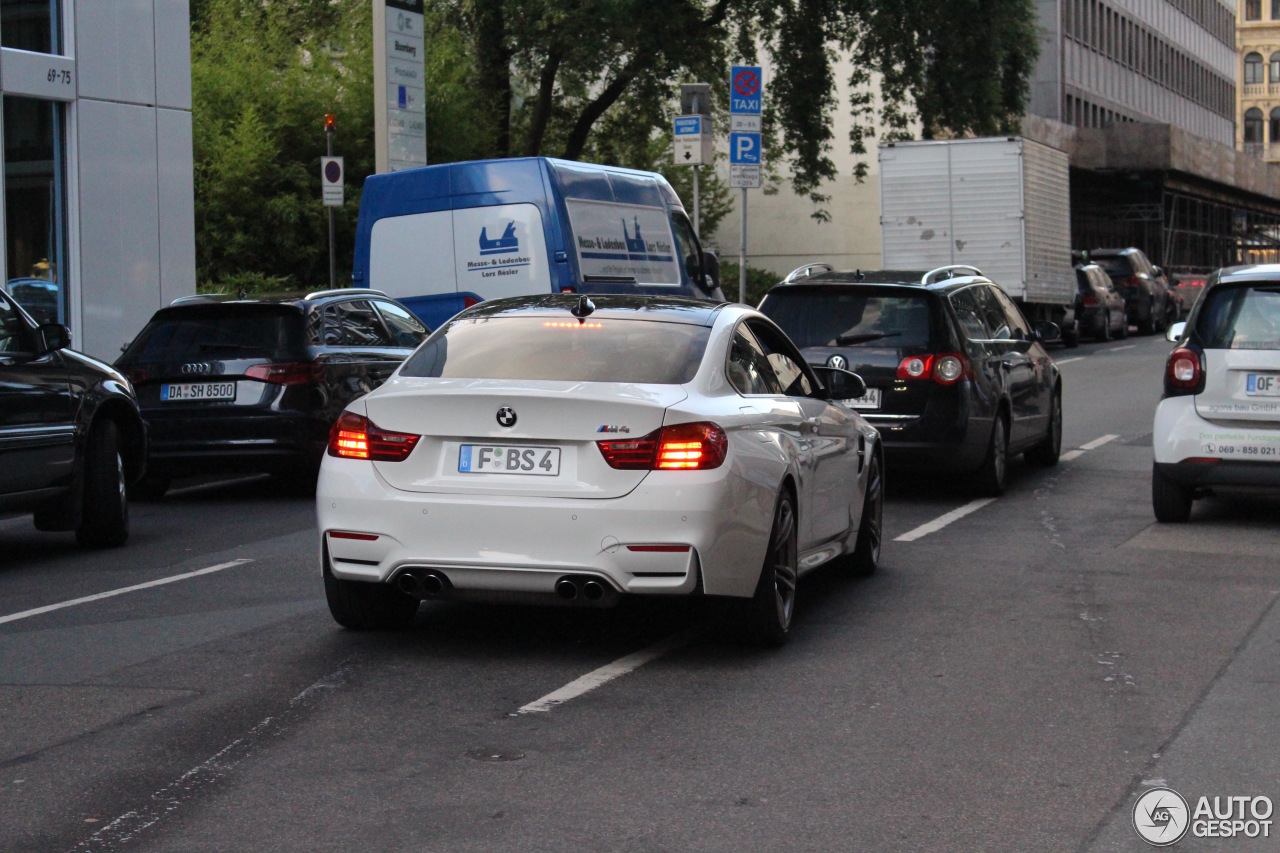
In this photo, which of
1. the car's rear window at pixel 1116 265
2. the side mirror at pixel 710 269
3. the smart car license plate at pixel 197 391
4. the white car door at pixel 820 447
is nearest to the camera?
the white car door at pixel 820 447

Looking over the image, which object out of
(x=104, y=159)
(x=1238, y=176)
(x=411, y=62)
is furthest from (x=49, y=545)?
(x=1238, y=176)

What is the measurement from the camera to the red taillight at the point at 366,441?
23.6 feet

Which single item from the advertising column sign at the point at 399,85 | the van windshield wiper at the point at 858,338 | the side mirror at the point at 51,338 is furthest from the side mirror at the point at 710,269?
the side mirror at the point at 51,338

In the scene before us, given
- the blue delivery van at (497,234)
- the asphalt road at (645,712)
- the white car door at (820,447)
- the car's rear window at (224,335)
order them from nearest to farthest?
the asphalt road at (645,712) < the white car door at (820,447) < the car's rear window at (224,335) < the blue delivery van at (497,234)

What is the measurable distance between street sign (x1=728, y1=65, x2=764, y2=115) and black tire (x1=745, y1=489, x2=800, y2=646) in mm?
15131

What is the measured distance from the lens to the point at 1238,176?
230ft

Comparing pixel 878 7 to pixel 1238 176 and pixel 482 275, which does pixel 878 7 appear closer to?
pixel 482 275

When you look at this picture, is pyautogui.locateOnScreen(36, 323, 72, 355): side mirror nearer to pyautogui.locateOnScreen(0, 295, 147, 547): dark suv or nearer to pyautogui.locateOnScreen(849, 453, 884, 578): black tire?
pyautogui.locateOnScreen(0, 295, 147, 547): dark suv

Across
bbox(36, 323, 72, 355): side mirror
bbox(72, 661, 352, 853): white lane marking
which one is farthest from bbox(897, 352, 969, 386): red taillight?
bbox(72, 661, 352, 853): white lane marking

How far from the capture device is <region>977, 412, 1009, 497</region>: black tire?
13.0 metres

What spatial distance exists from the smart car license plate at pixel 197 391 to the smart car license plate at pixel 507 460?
6638 millimetres

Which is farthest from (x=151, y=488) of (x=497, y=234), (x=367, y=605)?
(x=367, y=605)

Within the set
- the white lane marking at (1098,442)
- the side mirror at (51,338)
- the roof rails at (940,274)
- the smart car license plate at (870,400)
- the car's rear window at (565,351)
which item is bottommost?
the white lane marking at (1098,442)

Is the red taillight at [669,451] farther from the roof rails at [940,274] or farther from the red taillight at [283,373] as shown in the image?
the red taillight at [283,373]
